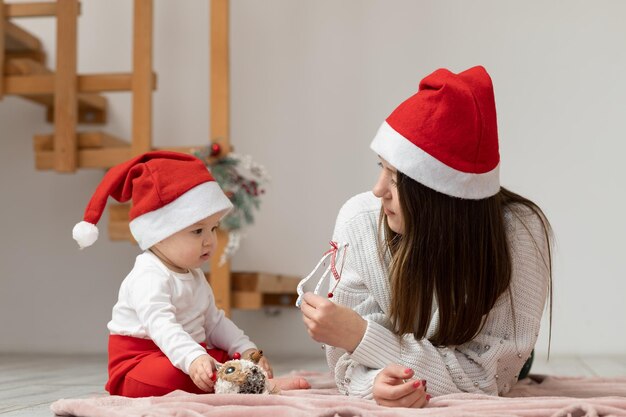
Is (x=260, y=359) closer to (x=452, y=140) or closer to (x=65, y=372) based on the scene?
(x=452, y=140)

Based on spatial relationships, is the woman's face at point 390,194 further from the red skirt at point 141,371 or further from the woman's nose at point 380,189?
the red skirt at point 141,371

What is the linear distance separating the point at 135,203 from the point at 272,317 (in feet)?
5.92

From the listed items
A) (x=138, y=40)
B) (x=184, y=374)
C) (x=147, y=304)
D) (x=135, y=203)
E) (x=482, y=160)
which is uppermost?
(x=138, y=40)

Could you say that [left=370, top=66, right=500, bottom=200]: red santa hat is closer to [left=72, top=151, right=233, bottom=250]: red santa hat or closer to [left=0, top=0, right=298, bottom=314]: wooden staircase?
[left=72, top=151, right=233, bottom=250]: red santa hat

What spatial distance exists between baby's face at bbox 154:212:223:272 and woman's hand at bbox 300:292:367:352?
0.39m

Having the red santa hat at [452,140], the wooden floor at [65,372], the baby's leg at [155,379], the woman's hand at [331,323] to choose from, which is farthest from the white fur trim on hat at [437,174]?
the wooden floor at [65,372]

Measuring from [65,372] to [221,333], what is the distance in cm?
102

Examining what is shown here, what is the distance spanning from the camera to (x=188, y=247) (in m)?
1.79

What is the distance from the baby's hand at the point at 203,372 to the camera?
1552 millimetres

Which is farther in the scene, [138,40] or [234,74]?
[234,74]

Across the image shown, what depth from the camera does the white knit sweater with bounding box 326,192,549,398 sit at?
60.2 inches

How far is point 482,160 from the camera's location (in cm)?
152

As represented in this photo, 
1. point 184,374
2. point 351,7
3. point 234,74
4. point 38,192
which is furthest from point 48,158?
point 184,374

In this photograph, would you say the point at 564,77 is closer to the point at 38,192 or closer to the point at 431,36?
the point at 431,36
